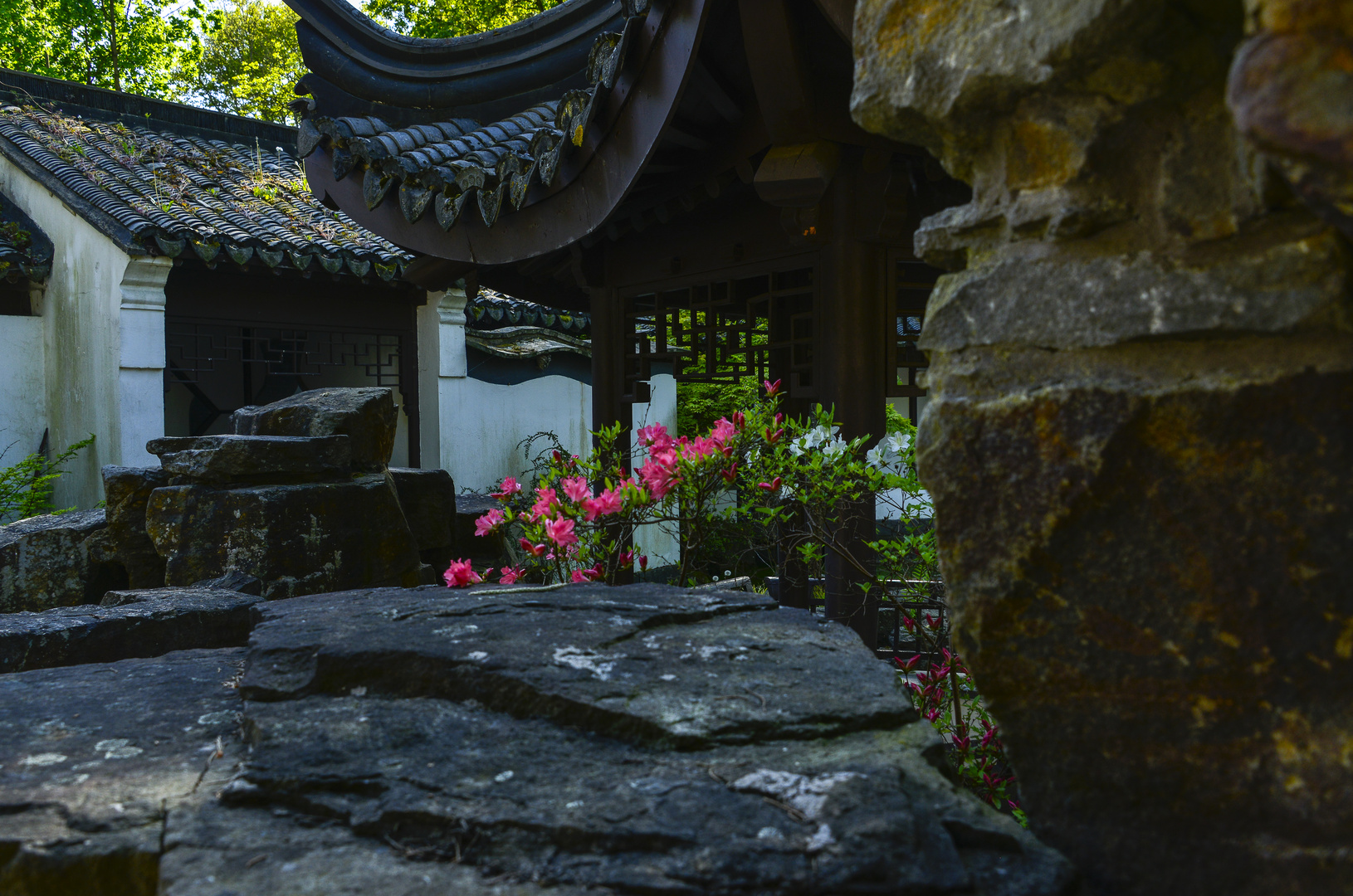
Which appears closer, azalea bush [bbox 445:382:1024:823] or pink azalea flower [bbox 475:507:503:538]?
azalea bush [bbox 445:382:1024:823]

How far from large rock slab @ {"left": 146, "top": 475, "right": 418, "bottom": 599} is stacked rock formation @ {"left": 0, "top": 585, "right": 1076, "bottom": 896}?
80.4 inches

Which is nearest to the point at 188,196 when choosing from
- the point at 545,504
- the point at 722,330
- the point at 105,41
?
the point at 722,330

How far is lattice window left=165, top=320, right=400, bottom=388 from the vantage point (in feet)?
25.9

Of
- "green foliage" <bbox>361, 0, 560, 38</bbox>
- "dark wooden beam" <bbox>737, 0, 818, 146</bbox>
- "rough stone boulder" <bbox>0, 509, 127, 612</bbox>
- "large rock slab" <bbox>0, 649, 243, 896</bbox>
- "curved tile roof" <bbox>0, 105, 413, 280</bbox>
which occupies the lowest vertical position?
"rough stone boulder" <bbox>0, 509, 127, 612</bbox>

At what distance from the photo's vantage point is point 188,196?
8086 millimetres

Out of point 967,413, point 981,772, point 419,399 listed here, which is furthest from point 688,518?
point 419,399

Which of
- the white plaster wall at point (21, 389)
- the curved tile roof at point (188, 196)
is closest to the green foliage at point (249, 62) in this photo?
the curved tile roof at point (188, 196)

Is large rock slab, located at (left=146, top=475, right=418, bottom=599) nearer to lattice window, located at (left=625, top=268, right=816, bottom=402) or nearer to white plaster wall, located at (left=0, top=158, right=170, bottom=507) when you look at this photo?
lattice window, located at (left=625, top=268, right=816, bottom=402)

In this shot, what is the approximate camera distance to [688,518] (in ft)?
9.21

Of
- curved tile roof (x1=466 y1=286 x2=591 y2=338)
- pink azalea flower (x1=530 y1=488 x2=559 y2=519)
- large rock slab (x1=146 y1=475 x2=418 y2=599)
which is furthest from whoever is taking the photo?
curved tile roof (x1=466 y1=286 x2=591 y2=338)

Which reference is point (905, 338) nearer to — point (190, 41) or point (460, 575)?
point (460, 575)

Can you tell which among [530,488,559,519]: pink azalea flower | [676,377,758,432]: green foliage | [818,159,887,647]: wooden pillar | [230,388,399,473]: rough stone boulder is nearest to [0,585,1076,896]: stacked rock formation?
[530,488,559,519]: pink azalea flower

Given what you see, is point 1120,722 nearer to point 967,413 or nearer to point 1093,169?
point 967,413

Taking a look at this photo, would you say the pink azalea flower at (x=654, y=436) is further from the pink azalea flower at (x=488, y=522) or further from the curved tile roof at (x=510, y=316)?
the curved tile roof at (x=510, y=316)
